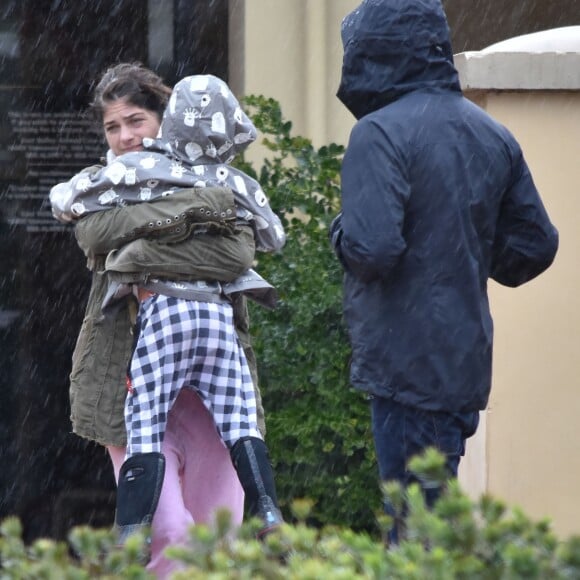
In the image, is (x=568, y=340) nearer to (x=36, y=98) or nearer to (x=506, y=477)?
(x=506, y=477)

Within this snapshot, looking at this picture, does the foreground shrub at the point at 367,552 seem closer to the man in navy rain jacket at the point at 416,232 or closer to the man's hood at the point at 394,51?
the man in navy rain jacket at the point at 416,232

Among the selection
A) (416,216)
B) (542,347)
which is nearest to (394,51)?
(416,216)

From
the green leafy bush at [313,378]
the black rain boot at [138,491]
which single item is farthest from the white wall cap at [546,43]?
the black rain boot at [138,491]

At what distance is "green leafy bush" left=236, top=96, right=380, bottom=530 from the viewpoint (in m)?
5.03

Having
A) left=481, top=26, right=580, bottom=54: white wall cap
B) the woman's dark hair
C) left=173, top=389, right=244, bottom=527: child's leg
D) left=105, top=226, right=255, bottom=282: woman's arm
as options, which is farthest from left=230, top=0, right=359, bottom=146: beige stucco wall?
left=173, top=389, right=244, bottom=527: child's leg

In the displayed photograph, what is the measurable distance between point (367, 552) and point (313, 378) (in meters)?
3.11

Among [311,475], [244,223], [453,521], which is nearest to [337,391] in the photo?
[311,475]

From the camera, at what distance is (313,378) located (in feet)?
16.5

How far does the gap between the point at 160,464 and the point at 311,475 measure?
1.45 metres

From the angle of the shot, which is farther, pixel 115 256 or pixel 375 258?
pixel 115 256

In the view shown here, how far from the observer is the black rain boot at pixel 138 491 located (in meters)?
3.71

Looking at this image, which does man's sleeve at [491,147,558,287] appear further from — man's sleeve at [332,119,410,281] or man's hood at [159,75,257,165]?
man's hood at [159,75,257,165]

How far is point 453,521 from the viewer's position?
1.92 meters

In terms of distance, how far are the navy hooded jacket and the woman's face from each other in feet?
2.79
